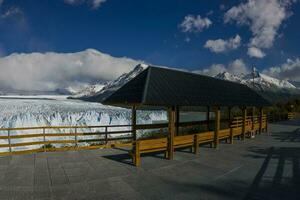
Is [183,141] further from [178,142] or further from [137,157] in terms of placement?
[137,157]

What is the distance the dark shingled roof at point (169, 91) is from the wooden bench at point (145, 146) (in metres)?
1.41

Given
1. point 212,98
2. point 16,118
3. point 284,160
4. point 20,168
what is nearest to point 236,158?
point 284,160

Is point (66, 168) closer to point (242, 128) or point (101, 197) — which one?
point (101, 197)

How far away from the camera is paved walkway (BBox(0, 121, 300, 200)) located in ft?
19.5

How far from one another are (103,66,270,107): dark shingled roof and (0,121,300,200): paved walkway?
2247mm

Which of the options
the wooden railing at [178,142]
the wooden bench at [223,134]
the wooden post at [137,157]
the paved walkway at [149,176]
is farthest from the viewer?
the wooden bench at [223,134]

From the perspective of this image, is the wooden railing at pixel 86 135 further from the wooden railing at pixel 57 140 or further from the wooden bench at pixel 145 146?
the wooden bench at pixel 145 146

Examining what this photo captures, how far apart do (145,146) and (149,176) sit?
5.49ft

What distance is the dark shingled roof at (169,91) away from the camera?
9.12 meters

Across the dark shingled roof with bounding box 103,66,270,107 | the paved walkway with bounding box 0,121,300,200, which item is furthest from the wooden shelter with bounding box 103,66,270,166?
the paved walkway with bounding box 0,121,300,200

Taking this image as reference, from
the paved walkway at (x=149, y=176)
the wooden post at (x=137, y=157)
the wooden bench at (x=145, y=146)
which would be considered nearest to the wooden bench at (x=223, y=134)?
the paved walkway at (x=149, y=176)

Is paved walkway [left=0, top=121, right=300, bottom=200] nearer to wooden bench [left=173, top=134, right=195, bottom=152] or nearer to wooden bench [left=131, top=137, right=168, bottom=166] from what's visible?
wooden bench [left=131, top=137, right=168, bottom=166]

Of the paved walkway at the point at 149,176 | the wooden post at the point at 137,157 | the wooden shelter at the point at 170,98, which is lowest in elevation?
the paved walkway at the point at 149,176

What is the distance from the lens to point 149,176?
7.35 metres
